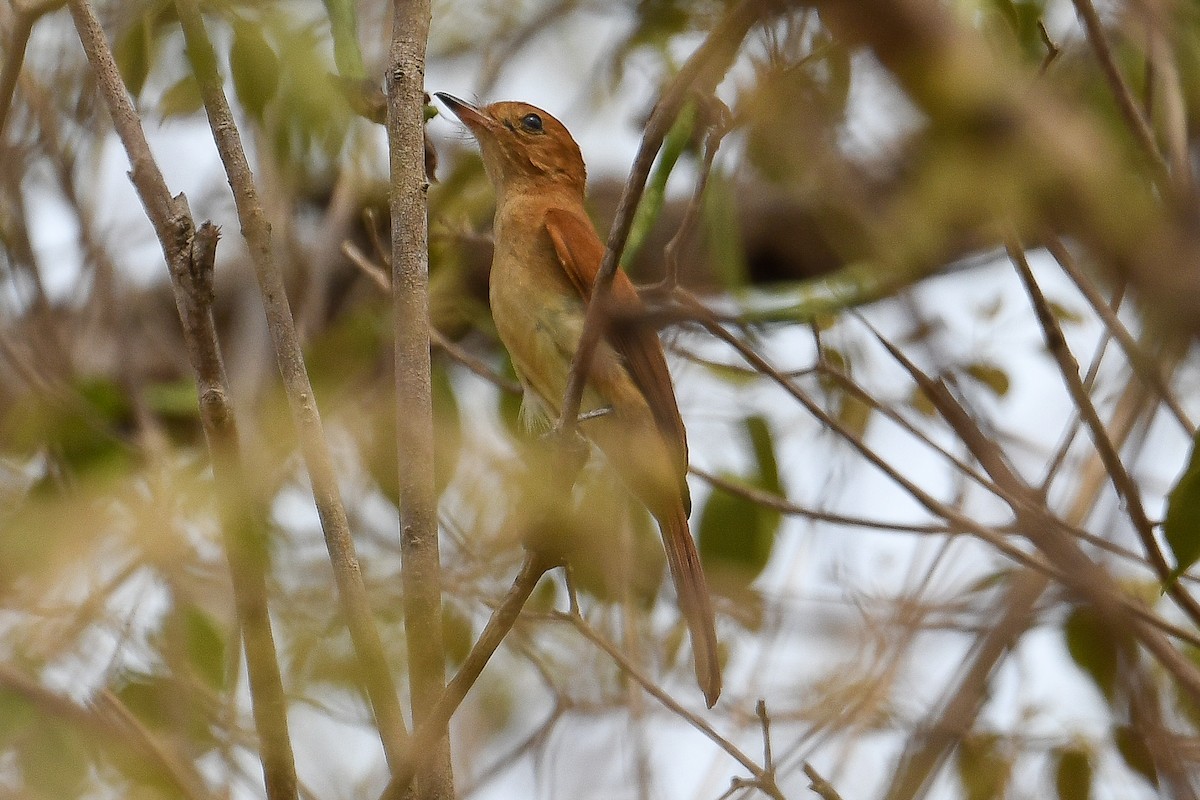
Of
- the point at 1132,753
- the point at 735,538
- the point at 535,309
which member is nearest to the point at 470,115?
the point at 535,309

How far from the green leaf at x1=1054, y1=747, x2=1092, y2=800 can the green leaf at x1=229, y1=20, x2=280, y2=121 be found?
66.0 inches

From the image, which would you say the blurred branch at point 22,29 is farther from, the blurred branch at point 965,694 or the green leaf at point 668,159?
the blurred branch at point 965,694

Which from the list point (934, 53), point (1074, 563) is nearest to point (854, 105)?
point (1074, 563)

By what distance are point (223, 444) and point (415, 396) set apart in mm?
292

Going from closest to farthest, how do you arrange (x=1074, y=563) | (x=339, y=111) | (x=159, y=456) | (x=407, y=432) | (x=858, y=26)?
(x=858, y=26), (x=1074, y=563), (x=407, y=432), (x=339, y=111), (x=159, y=456)

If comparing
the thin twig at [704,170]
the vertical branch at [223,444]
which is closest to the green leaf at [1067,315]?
the thin twig at [704,170]

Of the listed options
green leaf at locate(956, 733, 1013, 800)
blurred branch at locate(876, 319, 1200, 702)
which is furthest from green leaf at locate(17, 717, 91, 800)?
green leaf at locate(956, 733, 1013, 800)

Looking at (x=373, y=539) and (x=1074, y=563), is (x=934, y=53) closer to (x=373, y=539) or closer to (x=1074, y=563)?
(x=1074, y=563)

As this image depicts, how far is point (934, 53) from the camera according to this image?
0.73 metres

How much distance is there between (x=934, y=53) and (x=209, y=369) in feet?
3.70

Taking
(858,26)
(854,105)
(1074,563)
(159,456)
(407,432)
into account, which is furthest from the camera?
(159,456)

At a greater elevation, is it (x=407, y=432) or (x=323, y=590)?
(x=407, y=432)

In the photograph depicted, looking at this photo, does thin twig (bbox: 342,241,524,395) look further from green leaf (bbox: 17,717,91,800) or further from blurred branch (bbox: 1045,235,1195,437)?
blurred branch (bbox: 1045,235,1195,437)

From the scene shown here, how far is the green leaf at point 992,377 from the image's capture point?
2.96m
